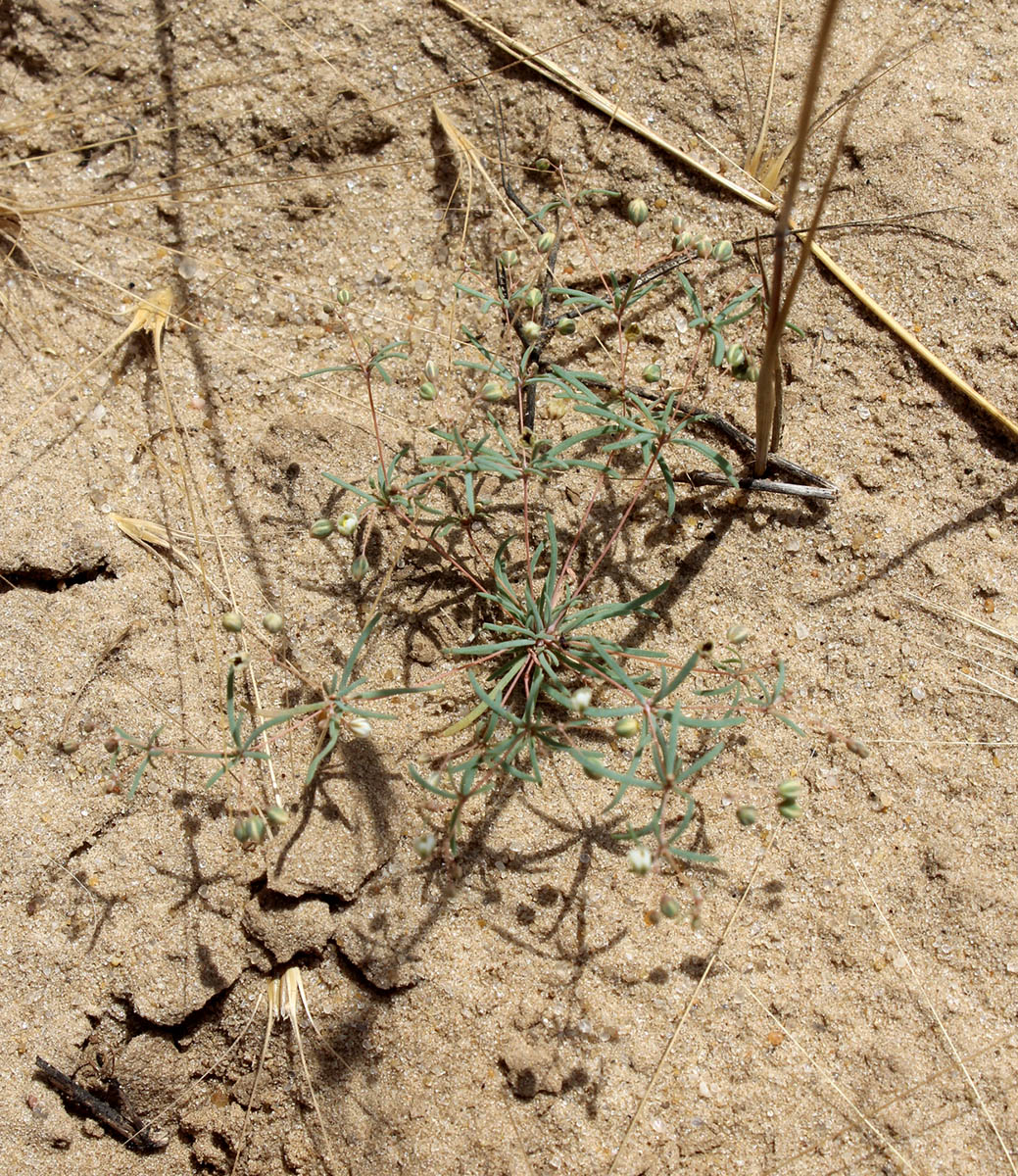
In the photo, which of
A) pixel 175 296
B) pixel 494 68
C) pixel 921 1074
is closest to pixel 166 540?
pixel 175 296

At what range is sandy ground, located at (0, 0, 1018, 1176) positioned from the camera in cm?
224

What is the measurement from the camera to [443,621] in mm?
2502

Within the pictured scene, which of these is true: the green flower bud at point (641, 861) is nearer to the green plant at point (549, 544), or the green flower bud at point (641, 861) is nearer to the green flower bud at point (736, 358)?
the green plant at point (549, 544)

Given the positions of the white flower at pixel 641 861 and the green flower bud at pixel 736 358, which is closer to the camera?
the white flower at pixel 641 861

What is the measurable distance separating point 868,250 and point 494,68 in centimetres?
125

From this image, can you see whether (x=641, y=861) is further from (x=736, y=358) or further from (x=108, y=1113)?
(x=108, y=1113)

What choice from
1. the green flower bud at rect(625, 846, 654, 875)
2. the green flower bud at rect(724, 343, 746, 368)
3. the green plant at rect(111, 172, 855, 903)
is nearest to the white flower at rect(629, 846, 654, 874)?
the green flower bud at rect(625, 846, 654, 875)

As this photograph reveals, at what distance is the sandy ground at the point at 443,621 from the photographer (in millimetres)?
2236

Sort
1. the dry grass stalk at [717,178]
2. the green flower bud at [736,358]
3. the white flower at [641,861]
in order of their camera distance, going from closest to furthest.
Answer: the white flower at [641,861], the green flower bud at [736,358], the dry grass stalk at [717,178]

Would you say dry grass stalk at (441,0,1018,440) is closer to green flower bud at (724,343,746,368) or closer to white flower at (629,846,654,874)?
green flower bud at (724,343,746,368)

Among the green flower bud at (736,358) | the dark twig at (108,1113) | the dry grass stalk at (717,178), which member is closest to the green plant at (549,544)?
the green flower bud at (736,358)

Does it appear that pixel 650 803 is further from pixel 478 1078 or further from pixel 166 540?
pixel 166 540

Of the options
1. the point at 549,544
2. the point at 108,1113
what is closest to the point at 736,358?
the point at 549,544

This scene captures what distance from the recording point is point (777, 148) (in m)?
2.79
